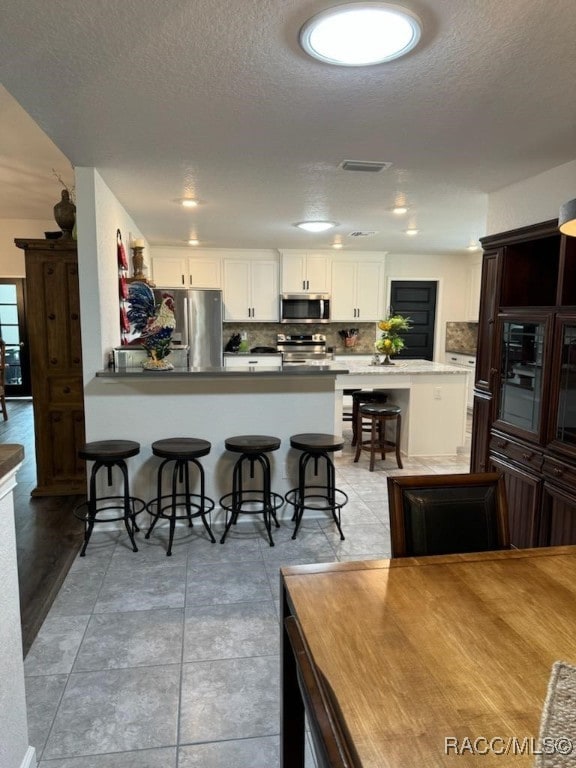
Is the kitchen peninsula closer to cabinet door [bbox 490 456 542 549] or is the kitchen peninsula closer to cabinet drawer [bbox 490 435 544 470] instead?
cabinet drawer [bbox 490 435 544 470]

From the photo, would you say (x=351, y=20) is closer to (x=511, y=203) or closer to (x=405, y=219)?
(x=511, y=203)

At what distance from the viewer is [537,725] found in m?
0.86

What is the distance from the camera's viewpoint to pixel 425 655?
105 cm

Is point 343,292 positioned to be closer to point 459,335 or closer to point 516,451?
point 459,335

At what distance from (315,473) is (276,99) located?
2.50 meters

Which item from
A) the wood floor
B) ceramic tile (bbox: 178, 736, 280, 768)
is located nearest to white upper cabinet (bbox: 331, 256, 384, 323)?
the wood floor

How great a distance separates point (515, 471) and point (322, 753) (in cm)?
271

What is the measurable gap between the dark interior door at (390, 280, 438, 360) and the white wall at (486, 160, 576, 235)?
152 inches

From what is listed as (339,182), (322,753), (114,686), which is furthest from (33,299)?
(322,753)

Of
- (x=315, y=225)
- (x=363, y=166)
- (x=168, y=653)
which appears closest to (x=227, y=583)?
(x=168, y=653)

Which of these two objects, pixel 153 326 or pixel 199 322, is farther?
pixel 199 322

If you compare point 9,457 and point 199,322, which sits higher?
point 199,322

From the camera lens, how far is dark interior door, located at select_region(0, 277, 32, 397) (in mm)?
7254

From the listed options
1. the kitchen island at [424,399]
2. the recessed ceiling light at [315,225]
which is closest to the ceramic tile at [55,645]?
the kitchen island at [424,399]
